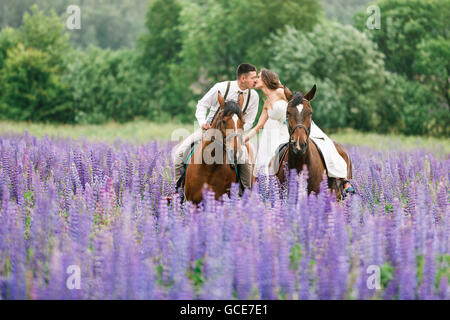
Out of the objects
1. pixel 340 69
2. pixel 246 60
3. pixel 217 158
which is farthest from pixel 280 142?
pixel 246 60

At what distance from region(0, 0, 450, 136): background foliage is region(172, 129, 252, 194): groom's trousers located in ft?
73.7

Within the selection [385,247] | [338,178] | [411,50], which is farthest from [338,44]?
[385,247]

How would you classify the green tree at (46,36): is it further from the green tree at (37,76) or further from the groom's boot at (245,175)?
the groom's boot at (245,175)

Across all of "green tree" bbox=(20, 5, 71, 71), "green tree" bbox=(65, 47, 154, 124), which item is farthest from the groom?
"green tree" bbox=(20, 5, 71, 71)

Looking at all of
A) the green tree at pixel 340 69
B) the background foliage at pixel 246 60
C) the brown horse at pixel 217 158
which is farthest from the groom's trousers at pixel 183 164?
the green tree at pixel 340 69

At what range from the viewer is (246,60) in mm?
36969

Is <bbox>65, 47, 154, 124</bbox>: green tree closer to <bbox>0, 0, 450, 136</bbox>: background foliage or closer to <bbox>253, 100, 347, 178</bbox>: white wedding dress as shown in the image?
<bbox>0, 0, 450, 136</bbox>: background foliage

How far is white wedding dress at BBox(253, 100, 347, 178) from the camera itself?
6.64 m

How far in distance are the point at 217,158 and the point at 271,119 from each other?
1.93 m

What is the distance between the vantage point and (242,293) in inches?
104

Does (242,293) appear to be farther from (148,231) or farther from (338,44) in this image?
(338,44)

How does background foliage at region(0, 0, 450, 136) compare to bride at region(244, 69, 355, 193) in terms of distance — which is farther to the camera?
background foliage at region(0, 0, 450, 136)

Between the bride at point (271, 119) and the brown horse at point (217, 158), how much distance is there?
147cm
